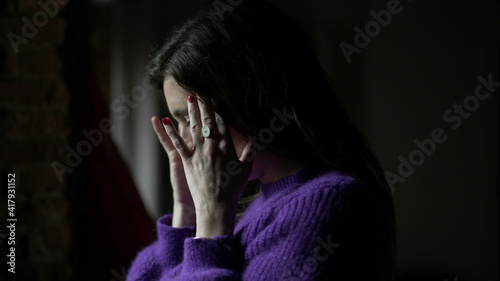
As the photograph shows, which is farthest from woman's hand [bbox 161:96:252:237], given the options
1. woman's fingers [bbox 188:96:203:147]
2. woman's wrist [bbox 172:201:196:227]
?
woman's wrist [bbox 172:201:196:227]

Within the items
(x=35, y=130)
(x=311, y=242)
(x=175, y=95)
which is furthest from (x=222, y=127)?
(x=35, y=130)

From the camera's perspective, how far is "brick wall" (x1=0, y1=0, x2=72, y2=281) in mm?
1167

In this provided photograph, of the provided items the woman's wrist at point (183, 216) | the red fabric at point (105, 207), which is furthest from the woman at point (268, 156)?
the red fabric at point (105, 207)

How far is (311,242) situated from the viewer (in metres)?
0.72

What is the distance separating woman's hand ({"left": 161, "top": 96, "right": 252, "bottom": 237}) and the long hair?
3cm

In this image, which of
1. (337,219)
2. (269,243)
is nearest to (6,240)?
(269,243)

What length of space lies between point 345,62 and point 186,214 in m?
1.12

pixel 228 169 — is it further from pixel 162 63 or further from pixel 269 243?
pixel 162 63

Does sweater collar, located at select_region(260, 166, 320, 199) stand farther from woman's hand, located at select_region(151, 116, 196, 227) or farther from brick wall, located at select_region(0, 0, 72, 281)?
brick wall, located at select_region(0, 0, 72, 281)

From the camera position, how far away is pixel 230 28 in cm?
87

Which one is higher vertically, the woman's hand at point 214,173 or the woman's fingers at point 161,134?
the woman's fingers at point 161,134

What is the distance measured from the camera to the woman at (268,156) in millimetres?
743

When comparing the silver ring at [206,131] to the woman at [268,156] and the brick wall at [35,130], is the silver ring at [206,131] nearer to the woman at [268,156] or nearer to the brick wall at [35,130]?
the woman at [268,156]

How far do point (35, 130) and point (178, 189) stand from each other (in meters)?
0.41
